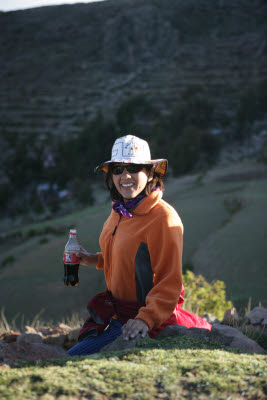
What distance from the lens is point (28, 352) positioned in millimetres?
2369

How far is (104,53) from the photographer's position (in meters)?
66.4

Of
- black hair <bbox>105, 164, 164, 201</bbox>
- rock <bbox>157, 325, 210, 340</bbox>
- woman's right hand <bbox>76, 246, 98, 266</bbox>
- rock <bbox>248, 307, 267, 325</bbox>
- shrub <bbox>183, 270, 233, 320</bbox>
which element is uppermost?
black hair <bbox>105, 164, 164, 201</bbox>

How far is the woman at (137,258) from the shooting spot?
2479 mm

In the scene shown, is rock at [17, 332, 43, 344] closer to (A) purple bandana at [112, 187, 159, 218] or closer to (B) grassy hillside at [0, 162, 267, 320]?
(A) purple bandana at [112, 187, 159, 218]

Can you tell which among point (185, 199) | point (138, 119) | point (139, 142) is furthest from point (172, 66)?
point (139, 142)

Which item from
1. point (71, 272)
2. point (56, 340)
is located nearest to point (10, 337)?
point (56, 340)

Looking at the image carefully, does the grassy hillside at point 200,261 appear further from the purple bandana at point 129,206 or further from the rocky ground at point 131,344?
the purple bandana at point 129,206

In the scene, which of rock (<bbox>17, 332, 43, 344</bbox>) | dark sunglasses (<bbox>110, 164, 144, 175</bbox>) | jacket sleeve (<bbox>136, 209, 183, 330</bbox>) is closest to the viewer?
jacket sleeve (<bbox>136, 209, 183, 330</bbox>)

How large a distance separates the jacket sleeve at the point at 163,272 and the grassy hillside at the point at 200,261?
10.6 ft

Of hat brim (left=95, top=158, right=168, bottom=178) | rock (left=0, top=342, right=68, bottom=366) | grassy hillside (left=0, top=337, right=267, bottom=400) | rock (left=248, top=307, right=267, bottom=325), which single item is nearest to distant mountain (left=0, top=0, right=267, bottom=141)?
rock (left=248, top=307, right=267, bottom=325)

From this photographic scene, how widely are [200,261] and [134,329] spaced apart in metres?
5.18

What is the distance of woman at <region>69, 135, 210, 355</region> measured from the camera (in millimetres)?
2479

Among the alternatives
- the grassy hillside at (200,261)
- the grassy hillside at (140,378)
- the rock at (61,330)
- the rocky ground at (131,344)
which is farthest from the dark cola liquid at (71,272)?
the grassy hillside at (200,261)

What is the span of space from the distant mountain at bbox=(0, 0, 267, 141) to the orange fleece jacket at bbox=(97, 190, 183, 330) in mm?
39411
